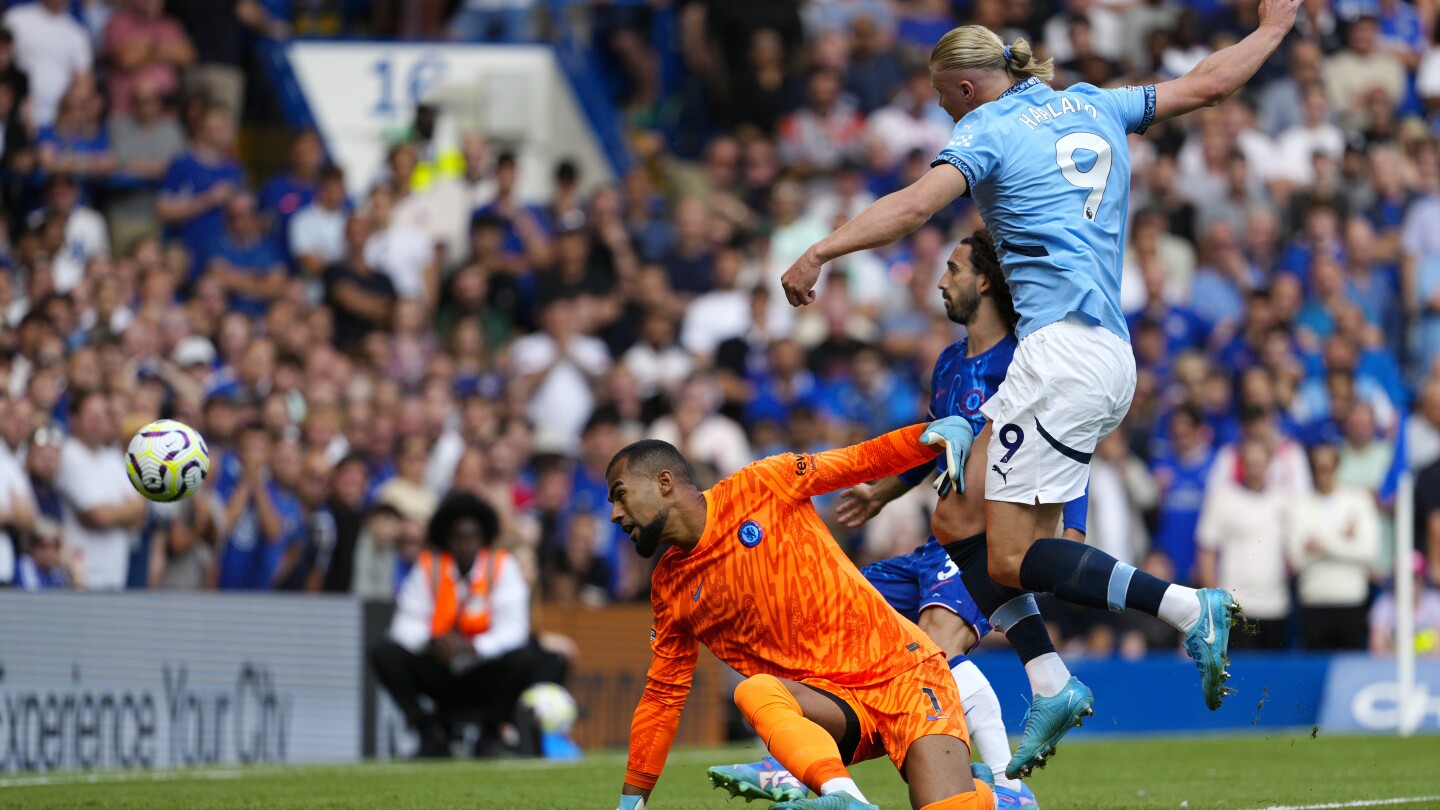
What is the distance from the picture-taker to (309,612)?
498 inches

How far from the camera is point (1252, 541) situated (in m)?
15.2

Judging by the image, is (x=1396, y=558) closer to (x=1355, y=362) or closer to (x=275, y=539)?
(x=1355, y=362)

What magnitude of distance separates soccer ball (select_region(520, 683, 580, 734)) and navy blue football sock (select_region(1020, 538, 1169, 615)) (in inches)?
249

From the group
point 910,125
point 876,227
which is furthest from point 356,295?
point 876,227

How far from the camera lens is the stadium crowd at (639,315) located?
45.4 ft

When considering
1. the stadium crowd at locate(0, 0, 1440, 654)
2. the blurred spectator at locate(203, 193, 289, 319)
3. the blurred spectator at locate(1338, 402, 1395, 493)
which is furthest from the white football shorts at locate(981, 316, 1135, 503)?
the blurred spectator at locate(203, 193, 289, 319)

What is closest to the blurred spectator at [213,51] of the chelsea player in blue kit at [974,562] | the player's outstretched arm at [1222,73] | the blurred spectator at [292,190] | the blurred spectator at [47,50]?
the blurred spectator at [292,190]

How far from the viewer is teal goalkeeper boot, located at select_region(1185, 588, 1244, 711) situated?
6.72 meters

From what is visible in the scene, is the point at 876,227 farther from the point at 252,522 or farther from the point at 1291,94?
the point at 1291,94

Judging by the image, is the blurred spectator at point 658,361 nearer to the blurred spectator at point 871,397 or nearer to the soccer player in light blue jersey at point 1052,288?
the blurred spectator at point 871,397

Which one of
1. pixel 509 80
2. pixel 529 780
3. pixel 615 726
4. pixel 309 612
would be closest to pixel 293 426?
pixel 309 612

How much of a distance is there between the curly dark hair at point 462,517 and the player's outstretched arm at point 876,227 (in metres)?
6.94

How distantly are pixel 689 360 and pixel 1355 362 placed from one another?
5490 mm

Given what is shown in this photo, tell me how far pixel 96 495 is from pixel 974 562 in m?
6.91
